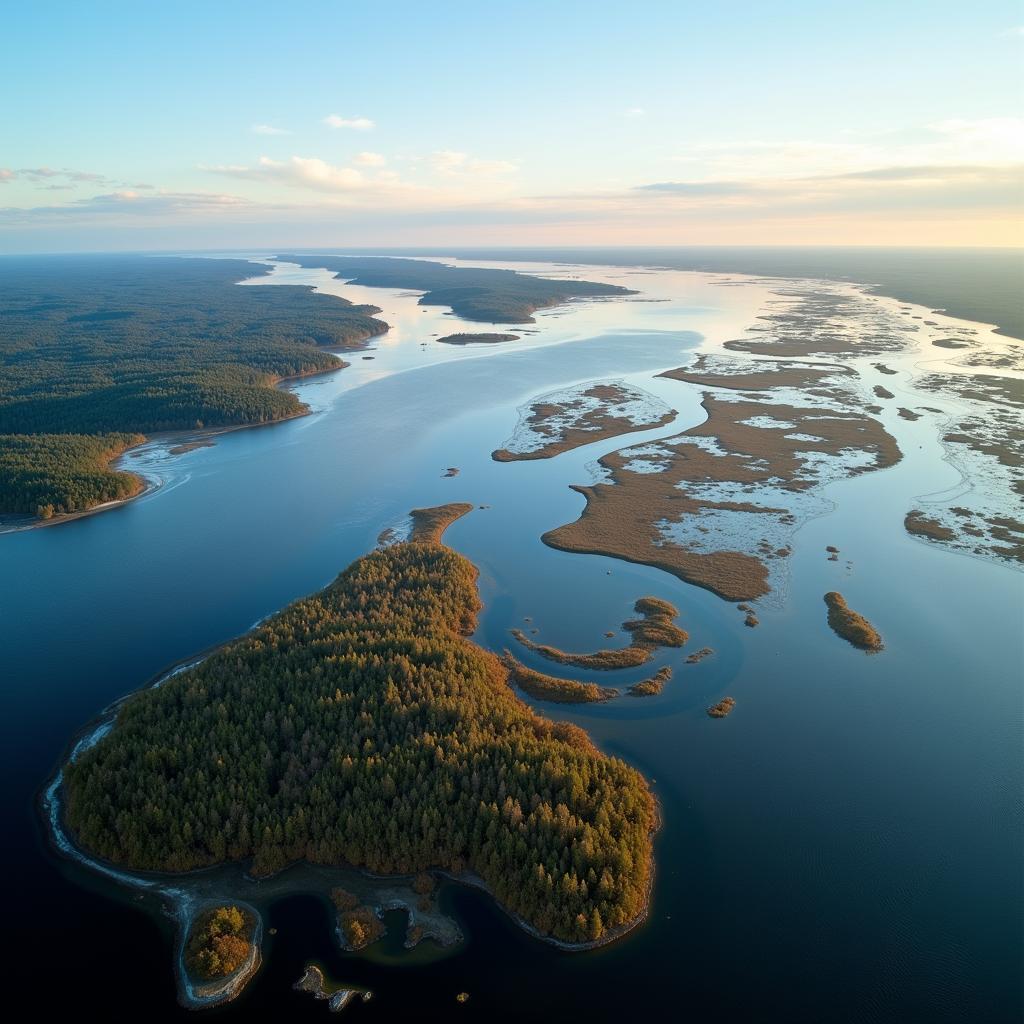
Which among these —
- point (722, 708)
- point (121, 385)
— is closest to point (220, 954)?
point (722, 708)

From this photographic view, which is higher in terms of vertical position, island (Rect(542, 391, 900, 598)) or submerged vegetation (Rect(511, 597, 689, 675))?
submerged vegetation (Rect(511, 597, 689, 675))

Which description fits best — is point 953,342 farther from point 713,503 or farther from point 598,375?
point 713,503

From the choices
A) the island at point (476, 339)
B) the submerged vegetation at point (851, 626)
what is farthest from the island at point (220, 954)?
the island at point (476, 339)

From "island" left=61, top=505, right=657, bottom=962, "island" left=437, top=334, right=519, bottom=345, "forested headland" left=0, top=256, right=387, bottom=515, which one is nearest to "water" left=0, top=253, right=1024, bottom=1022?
"island" left=61, top=505, right=657, bottom=962

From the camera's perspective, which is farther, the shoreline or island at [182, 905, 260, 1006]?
the shoreline

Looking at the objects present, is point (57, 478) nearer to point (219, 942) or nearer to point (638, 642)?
point (219, 942)

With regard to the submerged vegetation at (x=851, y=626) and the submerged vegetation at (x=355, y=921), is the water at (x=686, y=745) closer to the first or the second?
the submerged vegetation at (x=355, y=921)

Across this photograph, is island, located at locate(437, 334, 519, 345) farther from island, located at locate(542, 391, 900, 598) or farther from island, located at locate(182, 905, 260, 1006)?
island, located at locate(182, 905, 260, 1006)
